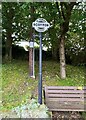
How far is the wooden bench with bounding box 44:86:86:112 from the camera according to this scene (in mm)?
4457


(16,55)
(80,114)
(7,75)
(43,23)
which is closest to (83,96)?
(80,114)

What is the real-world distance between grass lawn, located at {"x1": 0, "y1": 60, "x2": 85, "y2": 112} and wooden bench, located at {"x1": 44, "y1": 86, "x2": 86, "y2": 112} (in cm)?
91

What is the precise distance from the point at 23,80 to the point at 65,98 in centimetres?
212

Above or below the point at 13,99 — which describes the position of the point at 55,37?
above

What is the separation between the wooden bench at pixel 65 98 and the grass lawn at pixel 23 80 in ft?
3.00

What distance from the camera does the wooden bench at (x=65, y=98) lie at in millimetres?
4457

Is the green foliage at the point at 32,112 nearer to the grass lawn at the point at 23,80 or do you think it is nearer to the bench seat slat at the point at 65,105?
the bench seat slat at the point at 65,105

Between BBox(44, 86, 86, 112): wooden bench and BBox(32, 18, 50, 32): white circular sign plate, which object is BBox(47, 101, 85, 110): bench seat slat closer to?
BBox(44, 86, 86, 112): wooden bench

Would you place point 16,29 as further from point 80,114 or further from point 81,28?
point 80,114

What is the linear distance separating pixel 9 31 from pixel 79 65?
8.80ft

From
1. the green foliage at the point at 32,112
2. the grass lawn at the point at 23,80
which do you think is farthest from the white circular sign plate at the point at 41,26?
the grass lawn at the point at 23,80

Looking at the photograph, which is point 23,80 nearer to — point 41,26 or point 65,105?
point 65,105

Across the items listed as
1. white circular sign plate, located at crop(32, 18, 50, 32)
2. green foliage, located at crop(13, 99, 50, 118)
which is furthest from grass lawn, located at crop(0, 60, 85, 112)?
white circular sign plate, located at crop(32, 18, 50, 32)

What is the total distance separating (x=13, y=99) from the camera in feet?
18.2
